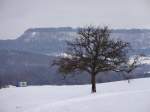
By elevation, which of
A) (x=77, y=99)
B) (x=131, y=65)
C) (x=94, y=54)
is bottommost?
(x=77, y=99)

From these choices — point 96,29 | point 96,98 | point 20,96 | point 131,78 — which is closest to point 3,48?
point 20,96

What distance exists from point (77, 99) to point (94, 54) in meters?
3.48

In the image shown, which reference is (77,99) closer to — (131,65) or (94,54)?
(94,54)

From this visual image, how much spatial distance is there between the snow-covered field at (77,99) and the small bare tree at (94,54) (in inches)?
50.7

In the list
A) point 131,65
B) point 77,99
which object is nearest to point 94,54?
point 131,65

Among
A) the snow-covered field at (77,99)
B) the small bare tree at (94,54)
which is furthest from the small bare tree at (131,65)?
the snow-covered field at (77,99)

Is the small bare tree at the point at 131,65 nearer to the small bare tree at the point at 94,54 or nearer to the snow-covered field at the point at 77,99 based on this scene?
the small bare tree at the point at 94,54

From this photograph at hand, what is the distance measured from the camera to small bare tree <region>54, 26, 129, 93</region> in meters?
14.5

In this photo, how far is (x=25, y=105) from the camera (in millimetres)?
12695

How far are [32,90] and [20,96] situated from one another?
5.25ft

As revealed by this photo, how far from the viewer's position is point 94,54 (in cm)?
1452

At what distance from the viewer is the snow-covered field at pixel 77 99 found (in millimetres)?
10070

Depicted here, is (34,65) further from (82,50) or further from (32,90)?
(82,50)

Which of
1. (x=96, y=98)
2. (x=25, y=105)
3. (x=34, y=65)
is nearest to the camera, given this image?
(x=96, y=98)
